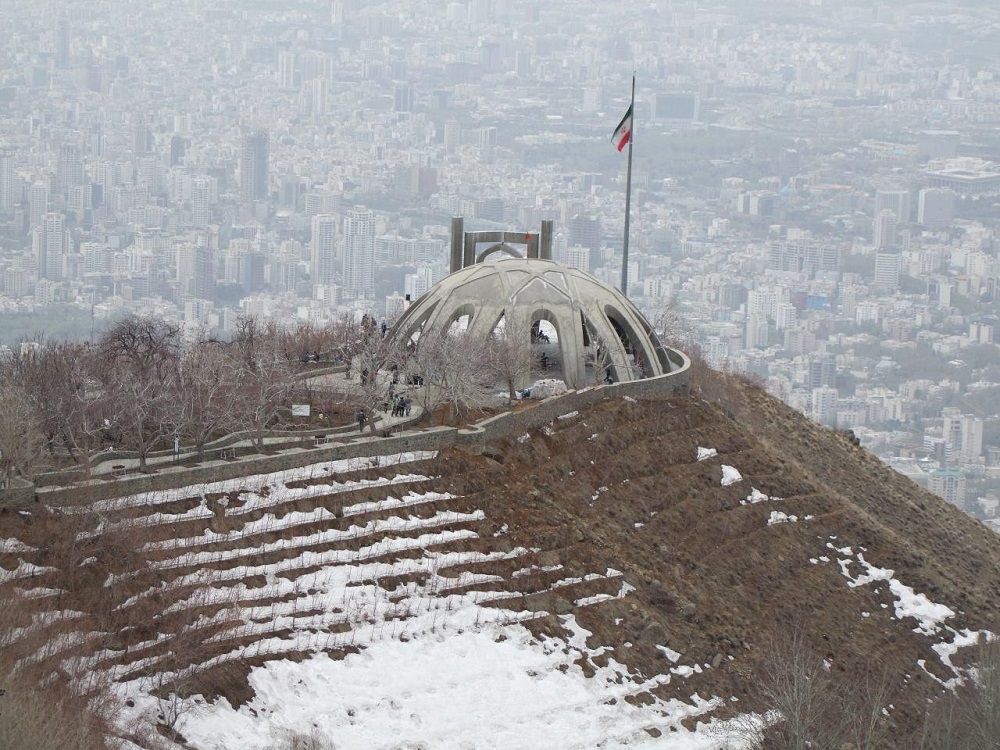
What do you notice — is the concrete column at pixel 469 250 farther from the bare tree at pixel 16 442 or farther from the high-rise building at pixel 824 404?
the high-rise building at pixel 824 404

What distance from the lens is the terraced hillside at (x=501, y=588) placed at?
3569 centimetres

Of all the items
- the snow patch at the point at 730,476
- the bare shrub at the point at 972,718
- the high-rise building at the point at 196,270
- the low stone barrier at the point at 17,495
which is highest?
the low stone barrier at the point at 17,495

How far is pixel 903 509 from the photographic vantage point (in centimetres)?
5938

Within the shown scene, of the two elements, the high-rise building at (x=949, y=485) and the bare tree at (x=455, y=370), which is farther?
the high-rise building at (x=949, y=485)

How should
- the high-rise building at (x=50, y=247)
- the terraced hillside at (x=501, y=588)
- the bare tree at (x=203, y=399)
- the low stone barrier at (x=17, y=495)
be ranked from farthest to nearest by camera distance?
the high-rise building at (x=50, y=247) → the bare tree at (x=203, y=399) → the low stone barrier at (x=17, y=495) → the terraced hillside at (x=501, y=588)

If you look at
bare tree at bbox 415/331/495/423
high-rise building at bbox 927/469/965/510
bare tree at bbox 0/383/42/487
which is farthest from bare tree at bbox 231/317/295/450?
high-rise building at bbox 927/469/965/510

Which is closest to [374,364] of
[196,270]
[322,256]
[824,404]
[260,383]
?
[260,383]

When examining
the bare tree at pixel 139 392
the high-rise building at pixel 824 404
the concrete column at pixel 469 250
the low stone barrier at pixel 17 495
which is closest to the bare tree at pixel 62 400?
the bare tree at pixel 139 392

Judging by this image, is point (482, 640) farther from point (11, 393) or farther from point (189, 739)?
point (11, 393)

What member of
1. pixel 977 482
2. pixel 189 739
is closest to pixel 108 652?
pixel 189 739

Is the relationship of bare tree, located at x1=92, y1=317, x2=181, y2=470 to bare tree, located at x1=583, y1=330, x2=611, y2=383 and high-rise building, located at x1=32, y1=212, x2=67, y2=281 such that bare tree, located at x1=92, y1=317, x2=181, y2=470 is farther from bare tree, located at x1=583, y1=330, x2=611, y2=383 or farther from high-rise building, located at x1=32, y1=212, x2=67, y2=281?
high-rise building, located at x1=32, y1=212, x2=67, y2=281

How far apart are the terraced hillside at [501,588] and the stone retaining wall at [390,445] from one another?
33 cm

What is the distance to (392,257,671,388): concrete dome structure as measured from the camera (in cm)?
5369

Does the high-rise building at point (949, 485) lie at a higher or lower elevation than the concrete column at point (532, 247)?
lower
